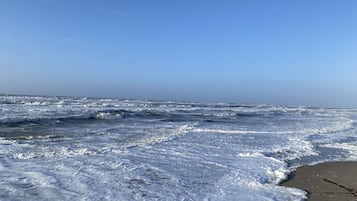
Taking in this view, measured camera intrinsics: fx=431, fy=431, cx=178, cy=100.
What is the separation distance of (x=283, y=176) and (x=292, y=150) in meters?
4.75

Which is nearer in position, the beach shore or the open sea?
the open sea

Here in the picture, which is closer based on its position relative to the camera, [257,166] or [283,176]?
[283,176]

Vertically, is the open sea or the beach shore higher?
the open sea

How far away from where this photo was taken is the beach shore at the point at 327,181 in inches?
305

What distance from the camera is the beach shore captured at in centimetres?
775

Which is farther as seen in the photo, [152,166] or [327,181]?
[152,166]

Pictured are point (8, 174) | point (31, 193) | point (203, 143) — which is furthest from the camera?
point (203, 143)

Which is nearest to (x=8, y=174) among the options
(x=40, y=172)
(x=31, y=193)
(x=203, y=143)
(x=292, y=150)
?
(x=40, y=172)

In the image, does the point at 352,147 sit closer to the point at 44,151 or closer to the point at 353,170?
the point at 353,170

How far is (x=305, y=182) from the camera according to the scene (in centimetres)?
908

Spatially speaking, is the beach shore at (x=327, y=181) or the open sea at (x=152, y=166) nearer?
the open sea at (x=152, y=166)

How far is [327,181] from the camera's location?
9.08 m

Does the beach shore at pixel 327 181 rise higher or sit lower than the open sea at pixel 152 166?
lower

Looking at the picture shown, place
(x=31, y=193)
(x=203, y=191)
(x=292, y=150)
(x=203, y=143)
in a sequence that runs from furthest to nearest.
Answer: (x=203, y=143) < (x=292, y=150) < (x=203, y=191) < (x=31, y=193)
